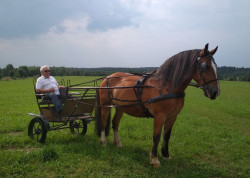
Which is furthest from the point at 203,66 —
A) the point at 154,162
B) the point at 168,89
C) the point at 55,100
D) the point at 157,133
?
the point at 55,100

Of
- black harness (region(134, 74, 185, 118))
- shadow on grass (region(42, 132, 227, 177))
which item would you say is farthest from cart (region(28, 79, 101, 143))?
black harness (region(134, 74, 185, 118))

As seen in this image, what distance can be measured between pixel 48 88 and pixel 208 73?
14.1 ft

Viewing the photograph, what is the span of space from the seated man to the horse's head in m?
3.79

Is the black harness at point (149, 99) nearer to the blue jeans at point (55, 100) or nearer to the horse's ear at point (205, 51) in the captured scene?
the horse's ear at point (205, 51)

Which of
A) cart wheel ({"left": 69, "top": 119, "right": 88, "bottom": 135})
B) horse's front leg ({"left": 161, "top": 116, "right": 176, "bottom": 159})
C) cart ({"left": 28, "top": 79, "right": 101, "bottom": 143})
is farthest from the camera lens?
cart wheel ({"left": 69, "top": 119, "right": 88, "bottom": 135})

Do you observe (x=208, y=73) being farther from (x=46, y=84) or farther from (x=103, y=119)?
(x=46, y=84)

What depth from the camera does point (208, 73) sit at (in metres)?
4.07

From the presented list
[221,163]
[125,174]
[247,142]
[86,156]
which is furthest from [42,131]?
[247,142]

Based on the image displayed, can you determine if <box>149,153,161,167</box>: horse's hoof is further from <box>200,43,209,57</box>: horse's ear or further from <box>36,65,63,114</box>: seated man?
<box>36,65,63,114</box>: seated man

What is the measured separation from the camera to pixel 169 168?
15.3 feet

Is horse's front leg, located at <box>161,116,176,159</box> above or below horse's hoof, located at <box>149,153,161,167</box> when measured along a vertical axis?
above

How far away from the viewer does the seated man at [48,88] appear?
5.95 meters

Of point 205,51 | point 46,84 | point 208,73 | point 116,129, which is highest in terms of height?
point 205,51

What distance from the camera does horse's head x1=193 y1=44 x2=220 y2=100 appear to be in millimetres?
4016
